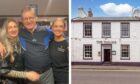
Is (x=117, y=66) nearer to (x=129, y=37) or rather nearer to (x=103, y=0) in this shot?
(x=129, y=37)

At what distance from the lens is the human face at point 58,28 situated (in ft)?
11.9

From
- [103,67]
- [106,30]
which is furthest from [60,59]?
[106,30]

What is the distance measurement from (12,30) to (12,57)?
0.58ft

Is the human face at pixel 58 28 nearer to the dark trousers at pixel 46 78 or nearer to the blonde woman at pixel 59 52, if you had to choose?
the blonde woman at pixel 59 52

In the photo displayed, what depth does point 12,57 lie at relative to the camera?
3.66m

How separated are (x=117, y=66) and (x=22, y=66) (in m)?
0.63

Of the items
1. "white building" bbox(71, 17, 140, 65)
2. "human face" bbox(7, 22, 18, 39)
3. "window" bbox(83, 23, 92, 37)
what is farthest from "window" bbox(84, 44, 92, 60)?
"human face" bbox(7, 22, 18, 39)

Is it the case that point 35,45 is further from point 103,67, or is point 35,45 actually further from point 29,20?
point 103,67

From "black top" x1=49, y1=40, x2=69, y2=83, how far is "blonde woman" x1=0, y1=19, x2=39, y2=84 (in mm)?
140

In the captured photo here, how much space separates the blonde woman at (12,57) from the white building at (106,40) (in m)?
0.34

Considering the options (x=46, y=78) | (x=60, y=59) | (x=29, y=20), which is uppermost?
(x=29, y=20)

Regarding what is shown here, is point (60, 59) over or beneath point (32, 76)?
over

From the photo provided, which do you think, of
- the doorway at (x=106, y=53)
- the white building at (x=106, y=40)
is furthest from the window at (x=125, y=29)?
the doorway at (x=106, y=53)

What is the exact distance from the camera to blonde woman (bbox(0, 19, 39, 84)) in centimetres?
365
